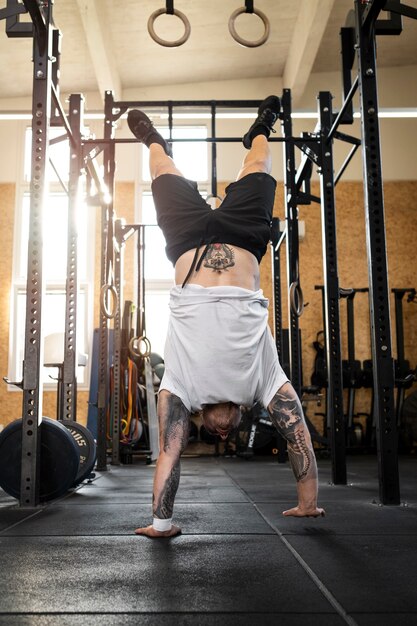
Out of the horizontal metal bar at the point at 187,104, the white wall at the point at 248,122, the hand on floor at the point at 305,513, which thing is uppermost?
the white wall at the point at 248,122

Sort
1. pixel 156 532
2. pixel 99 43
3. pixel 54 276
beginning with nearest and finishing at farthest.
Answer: pixel 156 532 < pixel 99 43 < pixel 54 276

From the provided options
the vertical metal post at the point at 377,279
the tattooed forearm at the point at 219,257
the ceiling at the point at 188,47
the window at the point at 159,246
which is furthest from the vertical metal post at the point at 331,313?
the window at the point at 159,246

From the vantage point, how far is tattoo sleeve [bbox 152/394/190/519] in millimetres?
2037

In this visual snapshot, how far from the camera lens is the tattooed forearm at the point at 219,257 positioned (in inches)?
85.8

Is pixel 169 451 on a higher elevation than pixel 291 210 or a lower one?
lower

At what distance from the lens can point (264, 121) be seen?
104 inches

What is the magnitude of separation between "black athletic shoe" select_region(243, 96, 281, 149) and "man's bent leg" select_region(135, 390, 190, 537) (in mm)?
1127

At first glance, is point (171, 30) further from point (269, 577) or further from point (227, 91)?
point (269, 577)

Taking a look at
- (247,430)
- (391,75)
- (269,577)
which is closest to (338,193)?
(391,75)

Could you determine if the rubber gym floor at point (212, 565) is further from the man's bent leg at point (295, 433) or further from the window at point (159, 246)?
the window at point (159, 246)

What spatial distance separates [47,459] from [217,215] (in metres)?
1.44

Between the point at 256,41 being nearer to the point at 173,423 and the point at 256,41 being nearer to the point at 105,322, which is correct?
the point at 105,322

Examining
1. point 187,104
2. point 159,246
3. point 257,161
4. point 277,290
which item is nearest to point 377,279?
point 257,161

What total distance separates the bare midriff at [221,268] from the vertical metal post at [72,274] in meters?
1.92
